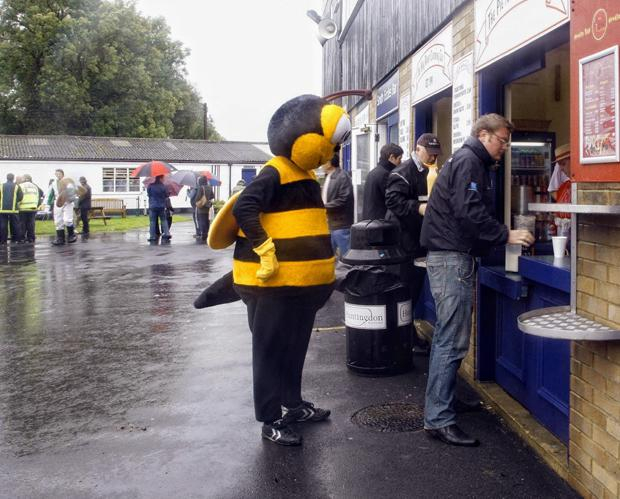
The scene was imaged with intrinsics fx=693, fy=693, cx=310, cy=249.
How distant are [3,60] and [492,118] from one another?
49.8 m

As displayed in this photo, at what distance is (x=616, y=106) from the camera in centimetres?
305

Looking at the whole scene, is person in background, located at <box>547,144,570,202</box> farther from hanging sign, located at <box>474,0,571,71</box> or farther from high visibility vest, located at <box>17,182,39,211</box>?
high visibility vest, located at <box>17,182,39,211</box>

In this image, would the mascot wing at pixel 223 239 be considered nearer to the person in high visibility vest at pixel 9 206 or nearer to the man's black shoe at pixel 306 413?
the man's black shoe at pixel 306 413

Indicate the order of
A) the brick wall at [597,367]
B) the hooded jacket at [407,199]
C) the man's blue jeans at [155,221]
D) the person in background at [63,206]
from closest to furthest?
the brick wall at [597,367] → the hooded jacket at [407,199] → the person in background at [63,206] → the man's blue jeans at [155,221]

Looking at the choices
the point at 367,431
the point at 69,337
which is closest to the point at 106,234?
the point at 69,337

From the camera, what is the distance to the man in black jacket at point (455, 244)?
4020 mm

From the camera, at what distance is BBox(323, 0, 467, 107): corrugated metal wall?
684 cm

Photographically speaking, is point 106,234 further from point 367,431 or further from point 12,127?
point 12,127

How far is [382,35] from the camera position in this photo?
384 inches

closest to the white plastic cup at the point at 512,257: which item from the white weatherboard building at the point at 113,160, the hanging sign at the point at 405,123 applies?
the hanging sign at the point at 405,123

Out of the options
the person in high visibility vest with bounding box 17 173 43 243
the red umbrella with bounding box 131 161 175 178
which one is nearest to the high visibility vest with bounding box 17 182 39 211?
the person in high visibility vest with bounding box 17 173 43 243

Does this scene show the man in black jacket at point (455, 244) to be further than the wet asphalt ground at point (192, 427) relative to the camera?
Yes

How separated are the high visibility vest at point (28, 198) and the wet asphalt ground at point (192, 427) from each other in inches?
467

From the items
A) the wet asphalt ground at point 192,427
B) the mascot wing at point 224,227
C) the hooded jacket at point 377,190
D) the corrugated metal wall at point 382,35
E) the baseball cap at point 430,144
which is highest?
the corrugated metal wall at point 382,35
